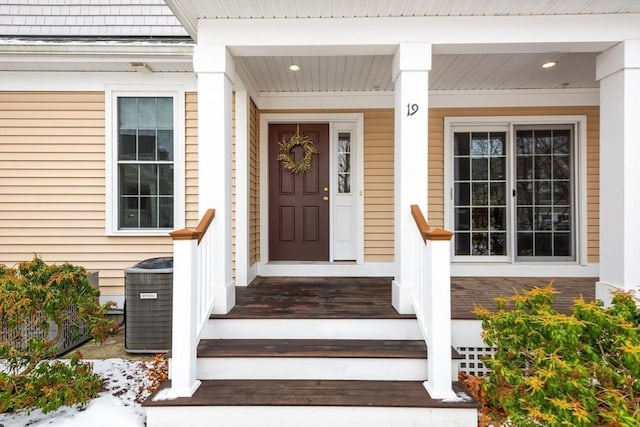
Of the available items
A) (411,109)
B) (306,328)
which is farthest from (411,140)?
(306,328)

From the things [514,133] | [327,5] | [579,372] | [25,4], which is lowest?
[579,372]

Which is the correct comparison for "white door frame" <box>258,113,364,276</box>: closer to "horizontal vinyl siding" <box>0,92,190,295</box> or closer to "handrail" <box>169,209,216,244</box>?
"horizontal vinyl siding" <box>0,92,190,295</box>

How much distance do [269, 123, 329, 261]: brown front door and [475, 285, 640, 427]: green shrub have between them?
2.99 meters

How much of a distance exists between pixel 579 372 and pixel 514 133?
3.81 meters

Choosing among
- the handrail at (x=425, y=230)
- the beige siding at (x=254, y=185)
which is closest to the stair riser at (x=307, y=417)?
the handrail at (x=425, y=230)

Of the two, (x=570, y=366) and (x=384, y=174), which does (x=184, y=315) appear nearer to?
(x=570, y=366)

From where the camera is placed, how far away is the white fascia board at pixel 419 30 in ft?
10.2

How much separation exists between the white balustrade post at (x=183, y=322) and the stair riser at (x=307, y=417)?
0.48 feet

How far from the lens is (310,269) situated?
492 cm

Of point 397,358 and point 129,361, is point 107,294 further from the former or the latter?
point 397,358

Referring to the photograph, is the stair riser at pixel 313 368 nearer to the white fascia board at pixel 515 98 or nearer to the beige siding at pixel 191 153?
the beige siding at pixel 191 153

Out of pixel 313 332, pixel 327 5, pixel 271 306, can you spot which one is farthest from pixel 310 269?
pixel 327 5

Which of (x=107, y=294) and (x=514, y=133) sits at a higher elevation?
(x=514, y=133)

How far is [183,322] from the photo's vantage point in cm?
247
